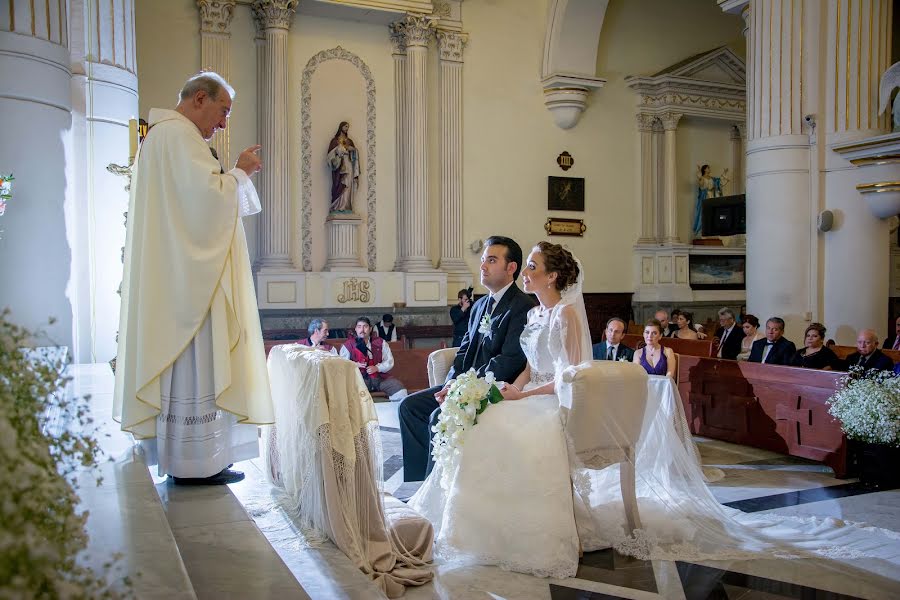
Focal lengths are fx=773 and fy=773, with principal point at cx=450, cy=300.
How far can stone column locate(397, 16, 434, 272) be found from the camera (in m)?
12.4

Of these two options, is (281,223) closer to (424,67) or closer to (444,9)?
(424,67)

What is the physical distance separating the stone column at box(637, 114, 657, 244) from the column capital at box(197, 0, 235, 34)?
24.6 ft

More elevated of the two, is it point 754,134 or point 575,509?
point 754,134

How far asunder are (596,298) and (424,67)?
5.17 meters

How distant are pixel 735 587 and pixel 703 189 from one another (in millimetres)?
12438

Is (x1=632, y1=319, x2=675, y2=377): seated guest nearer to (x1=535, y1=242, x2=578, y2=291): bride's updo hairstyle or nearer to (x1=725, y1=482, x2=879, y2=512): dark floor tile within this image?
(x1=725, y1=482, x2=879, y2=512): dark floor tile

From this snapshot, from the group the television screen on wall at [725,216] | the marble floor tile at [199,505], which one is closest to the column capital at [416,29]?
the television screen on wall at [725,216]

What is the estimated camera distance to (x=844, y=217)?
8898 mm

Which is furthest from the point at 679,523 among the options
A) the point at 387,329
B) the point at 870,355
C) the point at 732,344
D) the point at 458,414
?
the point at 387,329

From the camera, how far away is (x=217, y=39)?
11.3 m

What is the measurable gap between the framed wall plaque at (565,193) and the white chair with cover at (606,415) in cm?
998

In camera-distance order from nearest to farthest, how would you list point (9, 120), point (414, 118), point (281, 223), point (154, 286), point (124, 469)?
point (124, 469) → point (154, 286) → point (9, 120) → point (281, 223) → point (414, 118)

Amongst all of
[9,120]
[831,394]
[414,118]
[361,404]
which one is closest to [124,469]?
[361,404]

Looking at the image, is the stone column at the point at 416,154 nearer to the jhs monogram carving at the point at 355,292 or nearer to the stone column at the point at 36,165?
the jhs monogram carving at the point at 355,292
